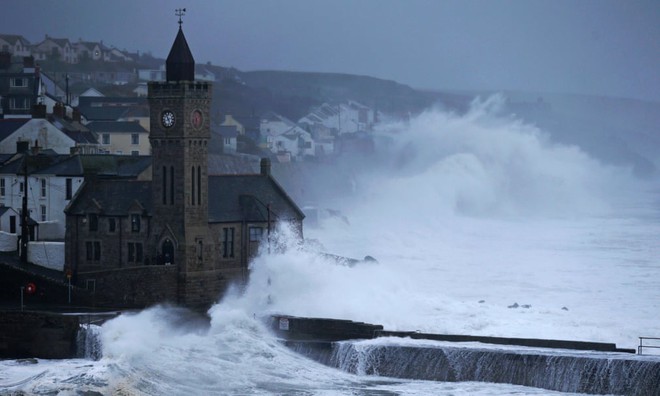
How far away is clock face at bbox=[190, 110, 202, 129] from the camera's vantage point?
154 ft

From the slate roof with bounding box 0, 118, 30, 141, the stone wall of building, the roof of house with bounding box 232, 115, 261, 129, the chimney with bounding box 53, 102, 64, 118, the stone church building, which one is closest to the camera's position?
the stone wall of building

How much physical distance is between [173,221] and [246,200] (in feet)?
10.0

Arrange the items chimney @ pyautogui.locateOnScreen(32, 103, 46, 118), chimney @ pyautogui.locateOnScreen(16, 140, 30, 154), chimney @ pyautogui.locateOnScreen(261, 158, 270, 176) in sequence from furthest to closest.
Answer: chimney @ pyautogui.locateOnScreen(32, 103, 46, 118)
chimney @ pyautogui.locateOnScreen(16, 140, 30, 154)
chimney @ pyautogui.locateOnScreen(261, 158, 270, 176)

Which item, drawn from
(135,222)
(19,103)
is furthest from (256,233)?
(19,103)

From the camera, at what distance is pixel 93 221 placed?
161 feet

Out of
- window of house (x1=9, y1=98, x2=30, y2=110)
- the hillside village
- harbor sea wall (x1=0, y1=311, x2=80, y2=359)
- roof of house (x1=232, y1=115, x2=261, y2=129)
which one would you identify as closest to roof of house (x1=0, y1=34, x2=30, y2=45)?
the hillside village

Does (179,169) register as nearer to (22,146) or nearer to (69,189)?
(69,189)

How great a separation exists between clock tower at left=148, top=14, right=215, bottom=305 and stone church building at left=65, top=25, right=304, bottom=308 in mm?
29

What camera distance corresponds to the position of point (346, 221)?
3172 inches

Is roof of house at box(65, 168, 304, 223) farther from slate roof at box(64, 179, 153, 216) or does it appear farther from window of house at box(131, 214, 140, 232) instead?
window of house at box(131, 214, 140, 232)

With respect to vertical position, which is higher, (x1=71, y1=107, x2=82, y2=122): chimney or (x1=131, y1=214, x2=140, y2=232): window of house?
(x1=71, y1=107, x2=82, y2=122): chimney

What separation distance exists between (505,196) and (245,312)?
198ft

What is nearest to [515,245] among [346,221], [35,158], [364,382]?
[346,221]

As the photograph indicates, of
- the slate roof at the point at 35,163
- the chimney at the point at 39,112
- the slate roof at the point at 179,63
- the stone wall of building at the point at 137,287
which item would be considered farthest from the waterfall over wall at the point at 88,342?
the chimney at the point at 39,112
